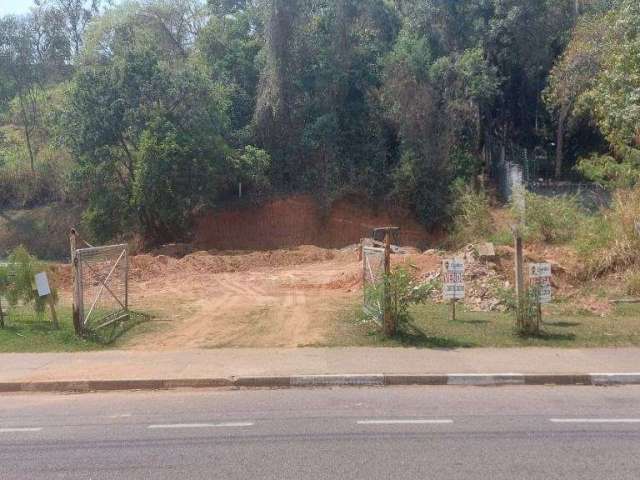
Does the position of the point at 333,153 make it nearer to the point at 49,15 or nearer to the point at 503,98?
the point at 503,98

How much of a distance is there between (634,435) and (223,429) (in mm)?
4548

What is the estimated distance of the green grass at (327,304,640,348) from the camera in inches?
539

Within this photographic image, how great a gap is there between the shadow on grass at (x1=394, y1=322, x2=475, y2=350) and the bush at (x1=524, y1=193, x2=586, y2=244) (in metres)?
12.1

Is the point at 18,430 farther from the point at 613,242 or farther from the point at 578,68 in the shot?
the point at 578,68

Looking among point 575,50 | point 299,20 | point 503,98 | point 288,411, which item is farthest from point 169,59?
point 288,411

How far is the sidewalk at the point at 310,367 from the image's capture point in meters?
11.2

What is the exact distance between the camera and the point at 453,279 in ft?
50.1

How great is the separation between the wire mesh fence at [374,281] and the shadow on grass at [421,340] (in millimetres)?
527

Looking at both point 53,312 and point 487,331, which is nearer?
point 487,331

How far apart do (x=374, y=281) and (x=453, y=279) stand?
66.5 inches

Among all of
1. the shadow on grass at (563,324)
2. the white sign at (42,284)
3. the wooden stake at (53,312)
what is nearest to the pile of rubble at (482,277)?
the shadow on grass at (563,324)

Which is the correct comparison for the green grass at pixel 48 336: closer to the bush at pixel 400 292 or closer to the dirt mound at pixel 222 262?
the bush at pixel 400 292

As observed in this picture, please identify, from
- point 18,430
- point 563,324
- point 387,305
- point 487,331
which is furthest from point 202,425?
point 563,324

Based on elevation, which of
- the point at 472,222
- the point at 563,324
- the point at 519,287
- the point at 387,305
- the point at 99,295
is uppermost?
the point at 472,222
